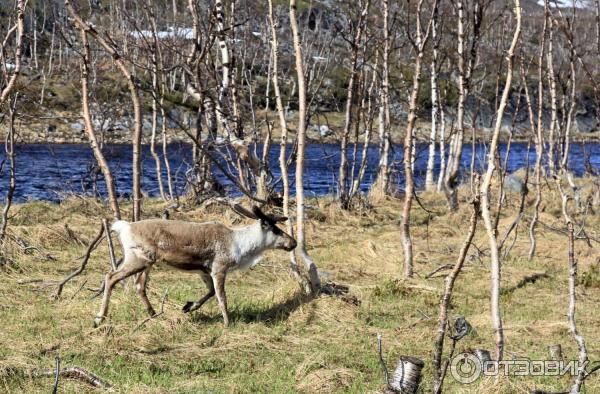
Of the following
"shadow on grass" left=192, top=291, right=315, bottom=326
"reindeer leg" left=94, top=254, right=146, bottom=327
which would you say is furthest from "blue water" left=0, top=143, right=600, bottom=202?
"reindeer leg" left=94, top=254, right=146, bottom=327

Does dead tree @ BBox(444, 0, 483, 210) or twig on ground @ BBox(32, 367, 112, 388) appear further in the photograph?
dead tree @ BBox(444, 0, 483, 210)

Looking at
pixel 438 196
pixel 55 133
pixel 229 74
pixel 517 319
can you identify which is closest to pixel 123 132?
pixel 55 133

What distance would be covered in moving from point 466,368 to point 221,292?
125 inches

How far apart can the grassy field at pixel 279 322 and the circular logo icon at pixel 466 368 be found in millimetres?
119

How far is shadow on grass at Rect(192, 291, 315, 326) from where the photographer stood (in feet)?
31.6

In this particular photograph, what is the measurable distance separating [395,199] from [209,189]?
20.1ft

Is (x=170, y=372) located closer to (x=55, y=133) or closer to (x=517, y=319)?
(x=517, y=319)

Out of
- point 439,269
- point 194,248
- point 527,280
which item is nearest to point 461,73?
point 527,280

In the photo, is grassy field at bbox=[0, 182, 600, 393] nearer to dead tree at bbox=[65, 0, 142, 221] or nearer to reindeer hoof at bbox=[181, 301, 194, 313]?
reindeer hoof at bbox=[181, 301, 194, 313]

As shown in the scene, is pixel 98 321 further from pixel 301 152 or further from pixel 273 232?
pixel 301 152

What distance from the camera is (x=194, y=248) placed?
9414 millimetres

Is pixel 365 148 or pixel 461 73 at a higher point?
pixel 461 73

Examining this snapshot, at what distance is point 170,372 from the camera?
24.5ft

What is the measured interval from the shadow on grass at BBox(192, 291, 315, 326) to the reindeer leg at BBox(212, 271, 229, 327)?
0.25 metres
